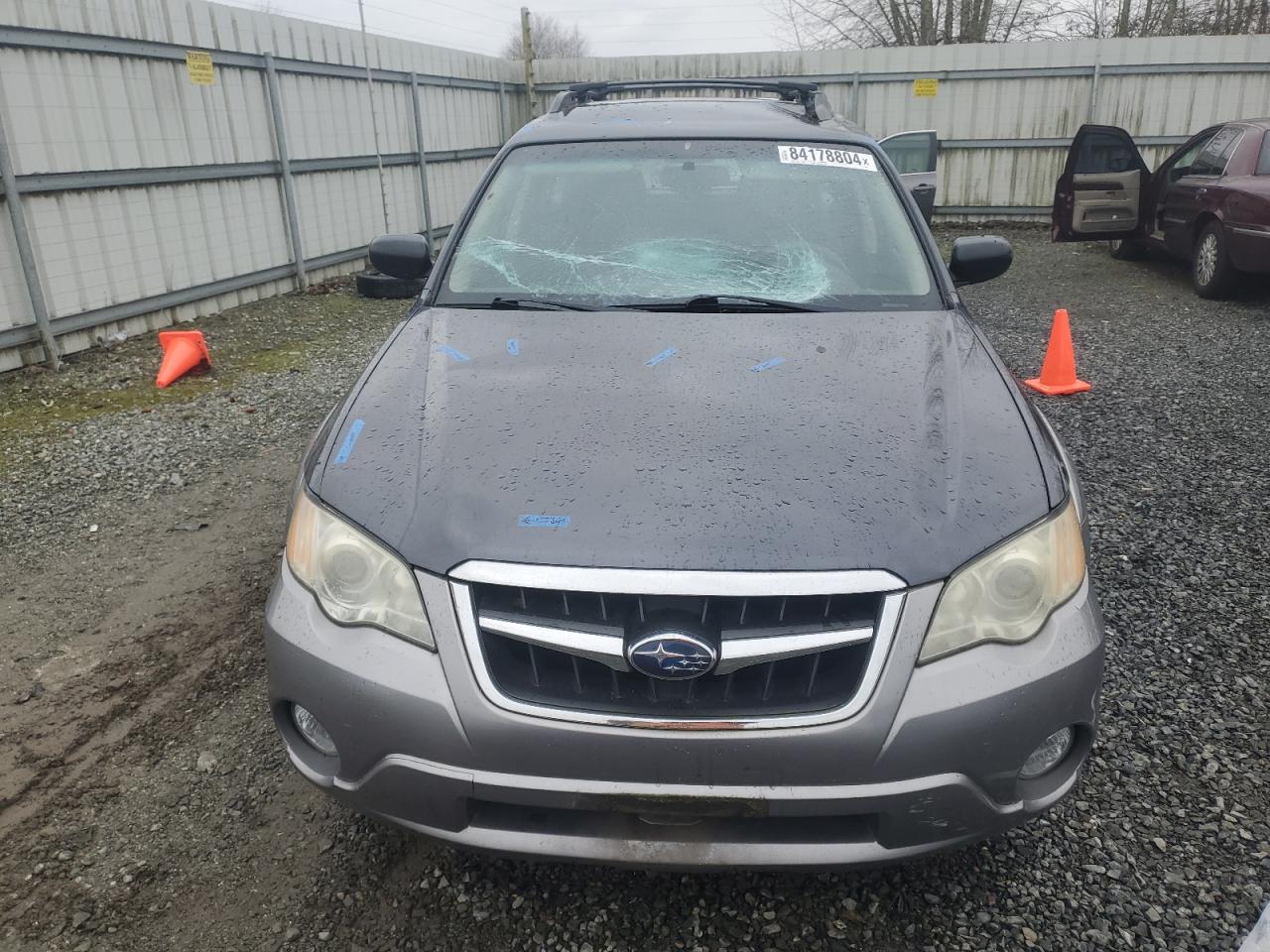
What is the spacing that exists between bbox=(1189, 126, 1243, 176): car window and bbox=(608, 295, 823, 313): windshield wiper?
7961 millimetres

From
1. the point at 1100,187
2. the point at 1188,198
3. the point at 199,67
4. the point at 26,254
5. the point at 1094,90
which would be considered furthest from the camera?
the point at 1094,90

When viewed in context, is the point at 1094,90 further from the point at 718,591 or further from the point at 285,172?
the point at 718,591

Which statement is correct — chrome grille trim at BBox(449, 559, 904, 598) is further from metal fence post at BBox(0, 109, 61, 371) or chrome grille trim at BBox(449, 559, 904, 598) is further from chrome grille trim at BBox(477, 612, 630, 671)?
metal fence post at BBox(0, 109, 61, 371)

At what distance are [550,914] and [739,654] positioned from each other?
2.83 feet

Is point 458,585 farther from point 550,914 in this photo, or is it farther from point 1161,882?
point 1161,882

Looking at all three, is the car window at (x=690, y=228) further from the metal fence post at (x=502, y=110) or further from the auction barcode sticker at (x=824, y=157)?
the metal fence post at (x=502, y=110)

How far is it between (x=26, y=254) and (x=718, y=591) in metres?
6.66

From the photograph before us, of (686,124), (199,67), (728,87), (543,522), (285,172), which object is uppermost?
(199,67)

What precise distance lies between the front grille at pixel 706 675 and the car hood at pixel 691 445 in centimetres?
8

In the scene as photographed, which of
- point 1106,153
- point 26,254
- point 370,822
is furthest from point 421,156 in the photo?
point 370,822

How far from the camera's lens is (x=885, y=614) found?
175cm

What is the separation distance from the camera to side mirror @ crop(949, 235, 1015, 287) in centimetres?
346

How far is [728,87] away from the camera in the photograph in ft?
14.5

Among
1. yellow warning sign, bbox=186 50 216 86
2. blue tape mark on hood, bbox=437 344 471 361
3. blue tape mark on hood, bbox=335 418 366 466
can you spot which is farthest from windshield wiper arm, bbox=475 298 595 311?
yellow warning sign, bbox=186 50 216 86
